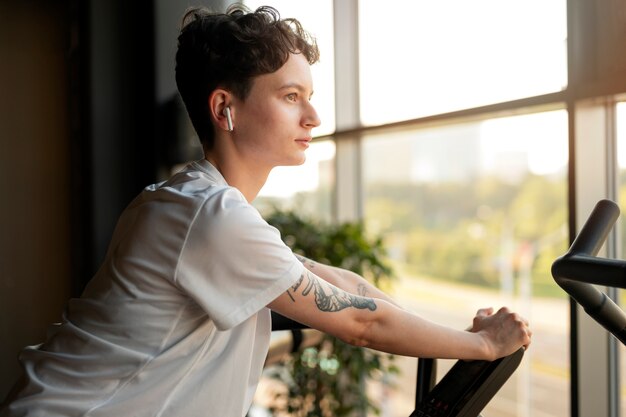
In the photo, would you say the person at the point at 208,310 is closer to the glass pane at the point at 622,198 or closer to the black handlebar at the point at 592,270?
the black handlebar at the point at 592,270

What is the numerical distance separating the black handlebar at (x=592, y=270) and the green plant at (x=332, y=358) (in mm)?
1866

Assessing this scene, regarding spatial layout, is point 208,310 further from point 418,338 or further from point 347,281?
point 347,281

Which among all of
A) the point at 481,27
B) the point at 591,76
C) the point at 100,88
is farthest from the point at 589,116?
the point at 100,88

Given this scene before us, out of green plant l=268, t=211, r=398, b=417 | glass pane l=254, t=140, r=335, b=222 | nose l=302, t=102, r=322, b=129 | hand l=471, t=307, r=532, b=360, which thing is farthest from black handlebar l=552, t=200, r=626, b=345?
glass pane l=254, t=140, r=335, b=222

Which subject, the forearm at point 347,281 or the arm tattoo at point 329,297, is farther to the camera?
the forearm at point 347,281

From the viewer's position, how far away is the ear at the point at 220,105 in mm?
1318

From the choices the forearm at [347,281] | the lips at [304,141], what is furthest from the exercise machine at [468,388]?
the lips at [304,141]

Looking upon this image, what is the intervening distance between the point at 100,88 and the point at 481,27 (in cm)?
224

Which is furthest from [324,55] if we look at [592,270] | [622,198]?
[592,270]

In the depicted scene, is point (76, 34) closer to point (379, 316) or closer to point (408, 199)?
point (408, 199)

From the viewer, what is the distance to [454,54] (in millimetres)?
2867

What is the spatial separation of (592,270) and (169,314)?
0.70m

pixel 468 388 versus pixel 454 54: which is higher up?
pixel 454 54

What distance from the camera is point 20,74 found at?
3.72 metres
